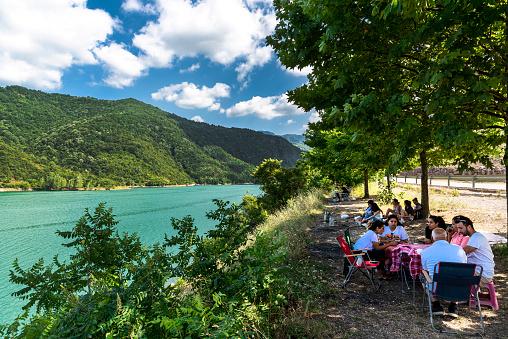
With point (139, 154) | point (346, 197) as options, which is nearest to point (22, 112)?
point (139, 154)

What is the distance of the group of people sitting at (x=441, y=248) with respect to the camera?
13.3ft

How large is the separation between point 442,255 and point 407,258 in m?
1.08

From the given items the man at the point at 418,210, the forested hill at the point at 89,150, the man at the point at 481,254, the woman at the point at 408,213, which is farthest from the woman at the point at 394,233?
the forested hill at the point at 89,150

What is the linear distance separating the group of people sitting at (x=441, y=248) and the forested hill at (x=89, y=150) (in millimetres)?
124112

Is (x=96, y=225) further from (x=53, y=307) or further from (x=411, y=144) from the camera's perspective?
(x=411, y=144)

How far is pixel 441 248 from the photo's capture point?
413 cm

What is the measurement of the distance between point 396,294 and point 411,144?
2.81 meters

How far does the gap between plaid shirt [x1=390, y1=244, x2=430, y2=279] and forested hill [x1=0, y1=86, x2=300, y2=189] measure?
125 meters

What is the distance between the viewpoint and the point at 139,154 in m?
149

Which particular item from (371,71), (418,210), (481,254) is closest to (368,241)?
(481,254)

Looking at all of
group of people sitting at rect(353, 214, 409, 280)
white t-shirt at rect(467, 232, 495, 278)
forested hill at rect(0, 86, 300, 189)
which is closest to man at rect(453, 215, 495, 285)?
white t-shirt at rect(467, 232, 495, 278)

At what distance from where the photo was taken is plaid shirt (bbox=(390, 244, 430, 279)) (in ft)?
15.7

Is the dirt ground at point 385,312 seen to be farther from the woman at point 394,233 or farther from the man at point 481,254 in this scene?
the woman at point 394,233

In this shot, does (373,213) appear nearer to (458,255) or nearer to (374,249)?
(374,249)
